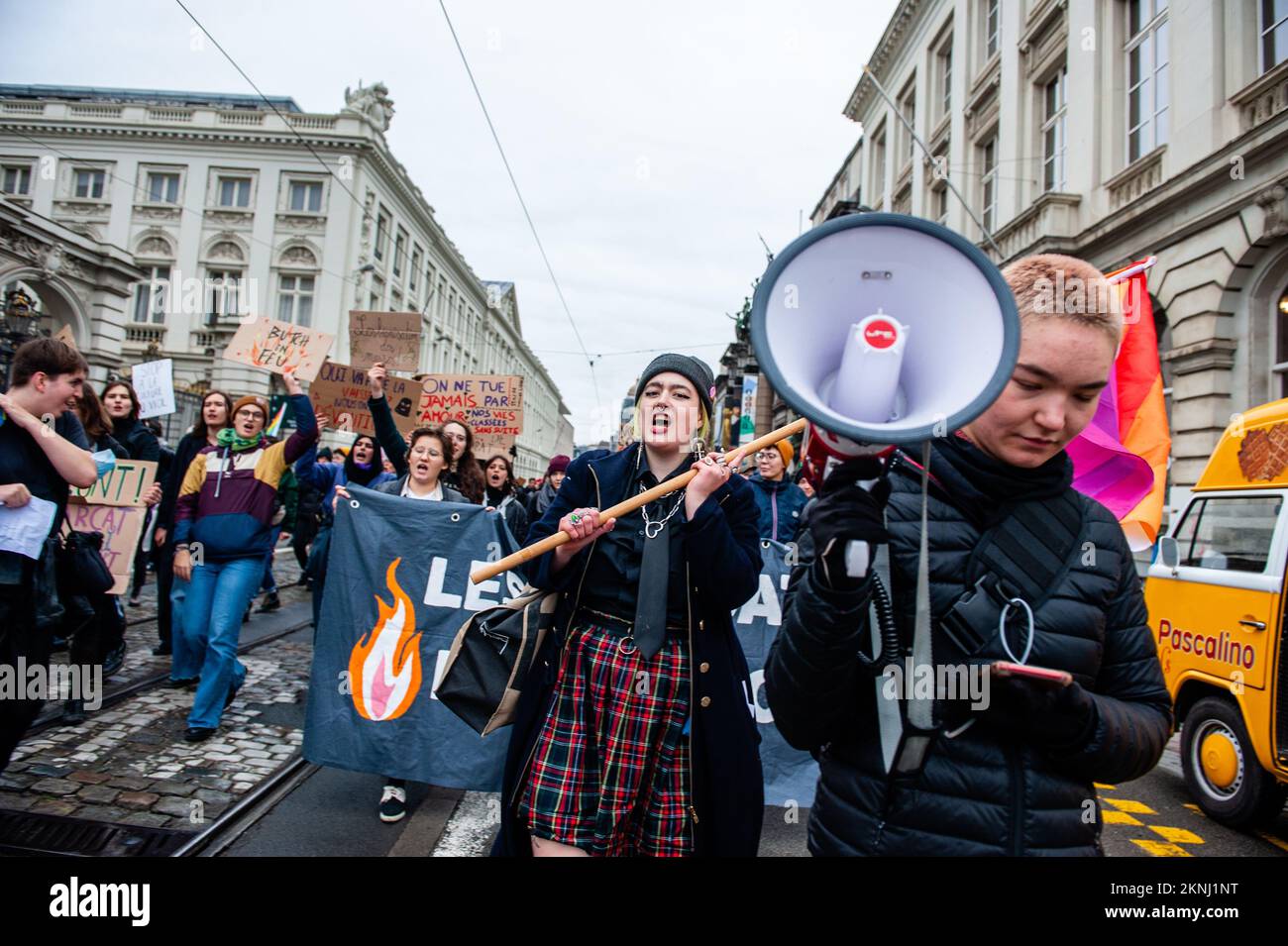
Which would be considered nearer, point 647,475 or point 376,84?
point 647,475

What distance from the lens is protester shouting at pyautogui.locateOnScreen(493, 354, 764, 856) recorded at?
1983 millimetres

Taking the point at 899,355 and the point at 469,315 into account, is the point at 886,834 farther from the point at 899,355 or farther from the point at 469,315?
the point at 469,315

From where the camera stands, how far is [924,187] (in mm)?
21656

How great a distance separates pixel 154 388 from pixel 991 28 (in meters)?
21.1

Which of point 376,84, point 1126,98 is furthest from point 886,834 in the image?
point 376,84

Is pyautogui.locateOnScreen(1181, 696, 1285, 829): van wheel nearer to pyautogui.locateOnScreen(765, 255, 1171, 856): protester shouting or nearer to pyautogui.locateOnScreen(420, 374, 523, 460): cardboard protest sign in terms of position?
pyautogui.locateOnScreen(765, 255, 1171, 856): protester shouting

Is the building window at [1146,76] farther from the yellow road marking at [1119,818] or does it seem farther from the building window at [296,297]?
the building window at [296,297]

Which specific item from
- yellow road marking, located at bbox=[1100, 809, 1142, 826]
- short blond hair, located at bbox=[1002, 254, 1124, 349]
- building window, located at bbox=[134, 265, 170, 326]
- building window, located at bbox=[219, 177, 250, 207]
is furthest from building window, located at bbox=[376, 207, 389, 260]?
short blond hair, located at bbox=[1002, 254, 1124, 349]

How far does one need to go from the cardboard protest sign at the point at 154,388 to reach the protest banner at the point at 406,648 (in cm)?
410

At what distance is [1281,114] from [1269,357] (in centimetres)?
306

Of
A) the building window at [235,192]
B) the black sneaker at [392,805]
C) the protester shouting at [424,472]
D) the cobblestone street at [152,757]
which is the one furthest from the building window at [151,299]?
the black sneaker at [392,805]

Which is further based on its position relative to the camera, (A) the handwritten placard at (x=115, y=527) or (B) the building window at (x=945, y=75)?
(B) the building window at (x=945, y=75)

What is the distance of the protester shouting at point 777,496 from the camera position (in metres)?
5.68
